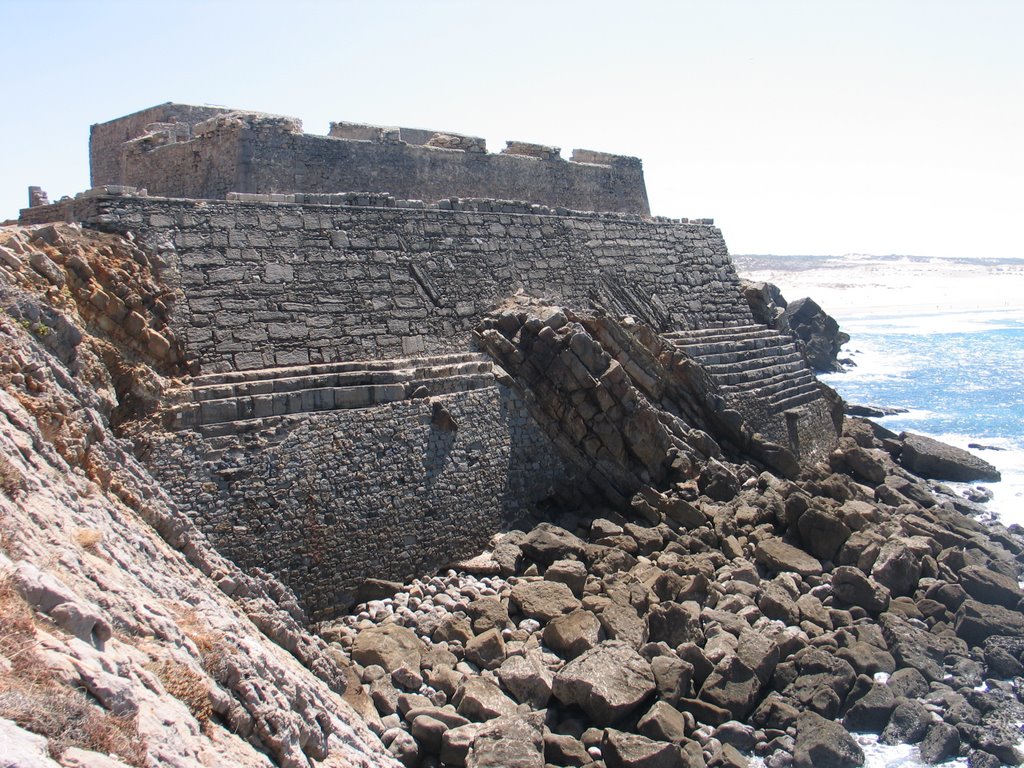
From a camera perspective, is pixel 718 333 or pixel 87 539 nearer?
pixel 87 539

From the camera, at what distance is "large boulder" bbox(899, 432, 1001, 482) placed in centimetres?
2230

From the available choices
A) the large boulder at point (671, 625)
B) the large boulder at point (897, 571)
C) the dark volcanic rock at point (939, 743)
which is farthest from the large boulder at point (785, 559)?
the dark volcanic rock at point (939, 743)

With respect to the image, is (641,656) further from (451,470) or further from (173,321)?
(173,321)

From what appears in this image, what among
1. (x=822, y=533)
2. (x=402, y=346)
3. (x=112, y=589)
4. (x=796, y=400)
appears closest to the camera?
(x=112, y=589)

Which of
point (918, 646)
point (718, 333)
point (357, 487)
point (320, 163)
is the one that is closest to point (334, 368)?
point (357, 487)

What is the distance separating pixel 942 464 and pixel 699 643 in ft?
43.1

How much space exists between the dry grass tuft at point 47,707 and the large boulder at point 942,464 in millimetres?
21146

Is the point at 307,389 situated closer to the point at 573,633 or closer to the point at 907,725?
the point at 573,633

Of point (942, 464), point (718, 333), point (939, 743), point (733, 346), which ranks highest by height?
point (718, 333)

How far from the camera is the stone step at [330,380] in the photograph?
11273 millimetres

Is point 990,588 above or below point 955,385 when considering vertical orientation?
below

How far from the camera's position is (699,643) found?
11672 mm

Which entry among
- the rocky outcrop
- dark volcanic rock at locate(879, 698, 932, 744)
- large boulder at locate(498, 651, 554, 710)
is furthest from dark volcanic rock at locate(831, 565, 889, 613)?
the rocky outcrop

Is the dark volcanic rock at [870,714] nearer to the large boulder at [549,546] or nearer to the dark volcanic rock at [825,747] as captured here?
the dark volcanic rock at [825,747]
